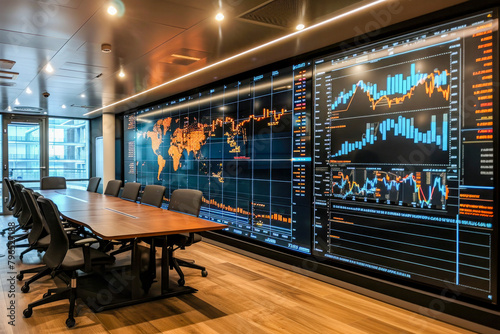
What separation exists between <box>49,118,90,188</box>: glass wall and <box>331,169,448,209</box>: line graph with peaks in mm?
8626

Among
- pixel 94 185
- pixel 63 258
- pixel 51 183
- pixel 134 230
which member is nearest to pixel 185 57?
pixel 134 230

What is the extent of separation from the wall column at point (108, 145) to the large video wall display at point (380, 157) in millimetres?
4835

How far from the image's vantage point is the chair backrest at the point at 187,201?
433cm

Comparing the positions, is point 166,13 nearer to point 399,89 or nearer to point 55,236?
point 55,236

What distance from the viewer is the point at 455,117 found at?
3.10 metres

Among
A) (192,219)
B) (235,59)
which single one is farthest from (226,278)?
(235,59)

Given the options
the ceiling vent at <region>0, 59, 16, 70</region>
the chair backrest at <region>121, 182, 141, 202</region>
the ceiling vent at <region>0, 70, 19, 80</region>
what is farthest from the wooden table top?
the ceiling vent at <region>0, 70, 19, 80</region>

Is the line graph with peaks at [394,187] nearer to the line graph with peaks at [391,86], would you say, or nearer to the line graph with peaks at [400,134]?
the line graph with peaks at [400,134]

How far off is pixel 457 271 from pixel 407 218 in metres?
0.59

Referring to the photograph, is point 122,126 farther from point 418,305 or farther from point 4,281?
point 418,305

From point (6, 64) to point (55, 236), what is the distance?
10.0 feet

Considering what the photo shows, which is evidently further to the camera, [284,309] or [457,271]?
[284,309]

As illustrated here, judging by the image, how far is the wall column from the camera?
31.3 feet

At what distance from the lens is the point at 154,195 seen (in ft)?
16.6
